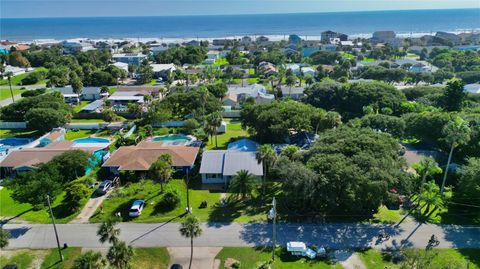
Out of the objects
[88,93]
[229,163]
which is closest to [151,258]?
[229,163]

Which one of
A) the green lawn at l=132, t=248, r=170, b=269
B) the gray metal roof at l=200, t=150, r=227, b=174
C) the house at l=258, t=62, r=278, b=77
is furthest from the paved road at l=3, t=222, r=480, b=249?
the house at l=258, t=62, r=278, b=77

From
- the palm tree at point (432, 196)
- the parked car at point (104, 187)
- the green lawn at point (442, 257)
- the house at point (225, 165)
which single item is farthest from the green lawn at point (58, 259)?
the palm tree at point (432, 196)

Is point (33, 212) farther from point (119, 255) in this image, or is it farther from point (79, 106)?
point (79, 106)

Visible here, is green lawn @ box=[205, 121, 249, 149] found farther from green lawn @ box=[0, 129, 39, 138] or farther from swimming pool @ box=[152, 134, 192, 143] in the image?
green lawn @ box=[0, 129, 39, 138]

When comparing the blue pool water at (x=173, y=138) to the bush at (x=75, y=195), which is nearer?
the bush at (x=75, y=195)

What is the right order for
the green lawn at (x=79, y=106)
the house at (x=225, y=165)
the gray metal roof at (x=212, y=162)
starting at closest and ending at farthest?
the house at (x=225, y=165), the gray metal roof at (x=212, y=162), the green lawn at (x=79, y=106)

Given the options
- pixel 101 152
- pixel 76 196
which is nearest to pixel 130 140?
pixel 101 152

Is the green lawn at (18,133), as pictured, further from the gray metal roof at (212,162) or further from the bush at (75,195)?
the gray metal roof at (212,162)
